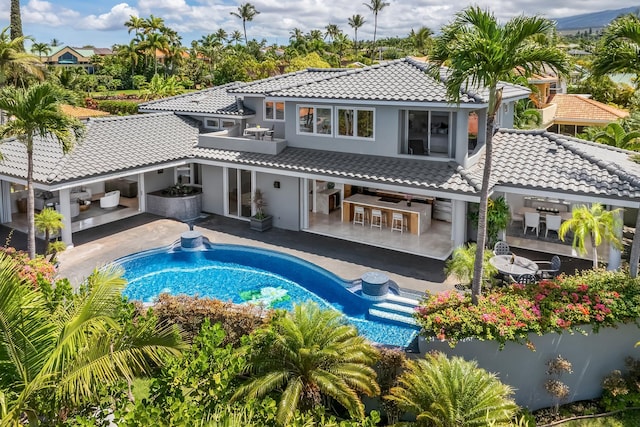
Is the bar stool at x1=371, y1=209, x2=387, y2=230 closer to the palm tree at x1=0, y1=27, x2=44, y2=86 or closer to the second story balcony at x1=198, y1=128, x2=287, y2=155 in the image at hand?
the second story balcony at x1=198, y1=128, x2=287, y2=155

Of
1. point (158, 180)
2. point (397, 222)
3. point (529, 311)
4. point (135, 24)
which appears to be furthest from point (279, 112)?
point (135, 24)

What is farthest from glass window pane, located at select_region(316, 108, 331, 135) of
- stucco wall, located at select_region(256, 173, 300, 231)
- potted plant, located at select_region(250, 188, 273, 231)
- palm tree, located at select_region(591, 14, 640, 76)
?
palm tree, located at select_region(591, 14, 640, 76)

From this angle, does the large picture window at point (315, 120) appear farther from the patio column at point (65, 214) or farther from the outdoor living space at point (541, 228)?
the patio column at point (65, 214)

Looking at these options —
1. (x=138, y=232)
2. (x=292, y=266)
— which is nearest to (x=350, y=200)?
(x=292, y=266)

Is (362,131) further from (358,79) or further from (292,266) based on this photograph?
(292,266)

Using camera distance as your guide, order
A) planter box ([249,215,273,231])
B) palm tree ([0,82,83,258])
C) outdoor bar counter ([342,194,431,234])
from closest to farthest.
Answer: palm tree ([0,82,83,258]) < outdoor bar counter ([342,194,431,234]) < planter box ([249,215,273,231])

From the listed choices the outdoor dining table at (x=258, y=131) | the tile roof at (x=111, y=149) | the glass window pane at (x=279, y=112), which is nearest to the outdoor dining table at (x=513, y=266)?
the outdoor dining table at (x=258, y=131)
